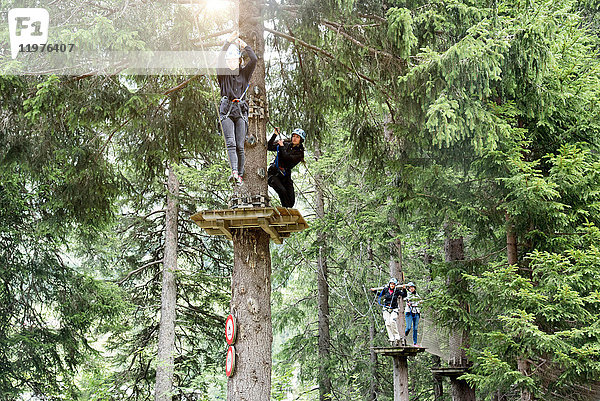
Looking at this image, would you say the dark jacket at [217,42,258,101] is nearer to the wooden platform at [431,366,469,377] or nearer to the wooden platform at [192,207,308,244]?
the wooden platform at [192,207,308,244]

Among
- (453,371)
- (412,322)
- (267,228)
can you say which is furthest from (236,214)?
(453,371)

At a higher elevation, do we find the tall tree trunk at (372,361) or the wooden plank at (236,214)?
the wooden plank at (236,214)

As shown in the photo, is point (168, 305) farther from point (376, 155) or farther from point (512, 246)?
point (512, 246)

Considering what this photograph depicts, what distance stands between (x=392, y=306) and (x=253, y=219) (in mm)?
5037

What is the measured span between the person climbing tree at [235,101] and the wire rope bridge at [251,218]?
0.28 m

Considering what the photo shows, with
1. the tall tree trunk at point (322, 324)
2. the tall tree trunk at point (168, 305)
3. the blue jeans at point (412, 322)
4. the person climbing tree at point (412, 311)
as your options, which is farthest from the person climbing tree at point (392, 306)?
the tall tree trunk at point (168, 305)

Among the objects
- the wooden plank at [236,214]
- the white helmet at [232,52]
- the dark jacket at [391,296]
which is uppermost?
the white helmet at [232,52]

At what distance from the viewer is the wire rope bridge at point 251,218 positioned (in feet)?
18.2

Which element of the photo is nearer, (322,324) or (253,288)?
(253,288)

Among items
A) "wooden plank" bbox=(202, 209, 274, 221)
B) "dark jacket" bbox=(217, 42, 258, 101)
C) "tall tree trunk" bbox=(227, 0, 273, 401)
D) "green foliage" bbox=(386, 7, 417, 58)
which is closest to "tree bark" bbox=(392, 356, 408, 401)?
"tall tree trunk" bbox=(227, 0, 273, 401)

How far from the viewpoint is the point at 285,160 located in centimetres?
673

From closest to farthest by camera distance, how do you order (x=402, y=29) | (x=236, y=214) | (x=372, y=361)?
(x=236, y=214), (x=402, y=29), (x=372, y=361)

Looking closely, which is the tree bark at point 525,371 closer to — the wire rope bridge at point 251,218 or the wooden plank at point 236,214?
the wire rope bridge at point 251,218

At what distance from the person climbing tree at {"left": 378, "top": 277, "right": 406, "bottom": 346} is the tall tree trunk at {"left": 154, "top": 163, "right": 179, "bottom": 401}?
4.39m
